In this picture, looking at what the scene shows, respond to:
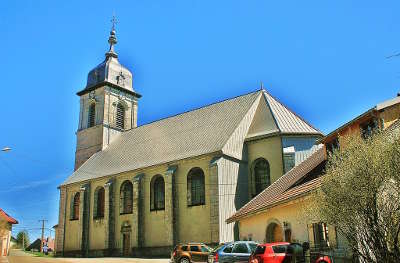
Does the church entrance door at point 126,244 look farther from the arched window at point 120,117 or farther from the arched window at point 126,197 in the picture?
the arched window at point 120,117

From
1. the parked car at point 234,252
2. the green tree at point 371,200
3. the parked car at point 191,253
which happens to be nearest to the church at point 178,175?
the parked car at point 191,253

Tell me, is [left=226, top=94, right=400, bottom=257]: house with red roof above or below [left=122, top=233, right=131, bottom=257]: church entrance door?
above

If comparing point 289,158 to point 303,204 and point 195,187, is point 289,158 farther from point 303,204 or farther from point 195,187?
point 303,204

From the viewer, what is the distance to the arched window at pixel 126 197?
34500 mm

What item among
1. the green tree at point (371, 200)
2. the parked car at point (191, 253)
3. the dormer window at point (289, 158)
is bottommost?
the parked car at point (191, 253)

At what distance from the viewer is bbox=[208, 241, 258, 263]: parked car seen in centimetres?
1738

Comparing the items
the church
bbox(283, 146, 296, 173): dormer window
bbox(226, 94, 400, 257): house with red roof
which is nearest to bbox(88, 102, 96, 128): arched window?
the church

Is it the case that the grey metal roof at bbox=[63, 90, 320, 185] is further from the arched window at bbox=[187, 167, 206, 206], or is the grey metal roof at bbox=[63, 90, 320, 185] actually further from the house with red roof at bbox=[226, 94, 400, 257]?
the house with red roof at bbox=[226, 94, 400, 257]

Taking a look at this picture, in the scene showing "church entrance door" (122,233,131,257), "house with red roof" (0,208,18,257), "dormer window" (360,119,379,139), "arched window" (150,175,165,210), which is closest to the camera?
"dormer window" (360,119,379,139)

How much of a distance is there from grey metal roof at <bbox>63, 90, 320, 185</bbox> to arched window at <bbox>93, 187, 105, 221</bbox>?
136cm

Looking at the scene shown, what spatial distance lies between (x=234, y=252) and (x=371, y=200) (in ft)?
28.0

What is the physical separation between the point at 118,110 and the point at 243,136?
1880 centimetres

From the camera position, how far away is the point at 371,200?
1030 cm

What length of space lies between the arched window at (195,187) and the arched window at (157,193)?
281 centimetres
